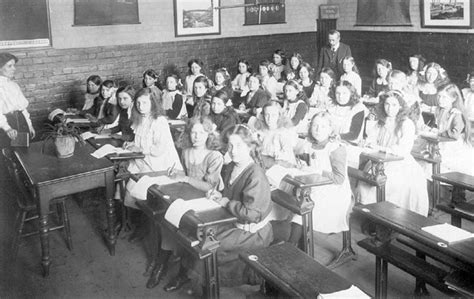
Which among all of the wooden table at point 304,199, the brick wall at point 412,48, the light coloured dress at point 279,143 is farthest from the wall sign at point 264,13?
the wooden table at point 304,199

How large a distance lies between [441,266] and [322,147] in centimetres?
113

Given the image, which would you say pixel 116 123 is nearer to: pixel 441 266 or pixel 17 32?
pixel 17 32

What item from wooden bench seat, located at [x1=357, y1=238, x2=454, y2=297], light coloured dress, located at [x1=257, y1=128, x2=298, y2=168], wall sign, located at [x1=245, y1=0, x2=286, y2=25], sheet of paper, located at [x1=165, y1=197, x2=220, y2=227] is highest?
wall sign, located at [x1=245, y1=0, x2=286, y2=25]

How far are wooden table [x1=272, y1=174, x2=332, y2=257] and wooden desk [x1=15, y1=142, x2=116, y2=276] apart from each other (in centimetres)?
119

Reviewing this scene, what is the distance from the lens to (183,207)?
2551 millimetres

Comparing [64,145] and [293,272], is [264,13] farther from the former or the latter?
[293,272]

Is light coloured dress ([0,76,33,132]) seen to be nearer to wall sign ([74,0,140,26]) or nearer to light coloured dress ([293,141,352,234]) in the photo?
wall sign ([74,0,140,26])

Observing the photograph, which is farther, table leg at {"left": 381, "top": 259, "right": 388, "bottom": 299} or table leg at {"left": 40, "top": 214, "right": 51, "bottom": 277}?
table leg at {"left": 40, "top": 214, "right": 51, "bottom": 277}

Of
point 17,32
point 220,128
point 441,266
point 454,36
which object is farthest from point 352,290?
point 454,36

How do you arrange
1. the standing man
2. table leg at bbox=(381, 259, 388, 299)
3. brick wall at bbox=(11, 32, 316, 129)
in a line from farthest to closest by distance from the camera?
the standing man → brick wall at bbox=(11, 32, 316, 129) → table leg at bbox=(381, 259, 388, 299)

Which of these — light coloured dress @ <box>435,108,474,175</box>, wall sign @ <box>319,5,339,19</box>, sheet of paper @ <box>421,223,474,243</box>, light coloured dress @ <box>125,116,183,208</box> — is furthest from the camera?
wall sign @ <box>319,5,339,19</box>

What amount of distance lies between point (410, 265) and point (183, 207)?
124 cm

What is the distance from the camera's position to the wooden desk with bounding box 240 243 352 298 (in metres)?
2.01

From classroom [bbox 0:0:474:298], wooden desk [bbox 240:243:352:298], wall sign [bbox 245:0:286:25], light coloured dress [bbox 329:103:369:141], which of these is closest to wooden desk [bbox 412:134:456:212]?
classroom [bbox 0:0:474:298]
